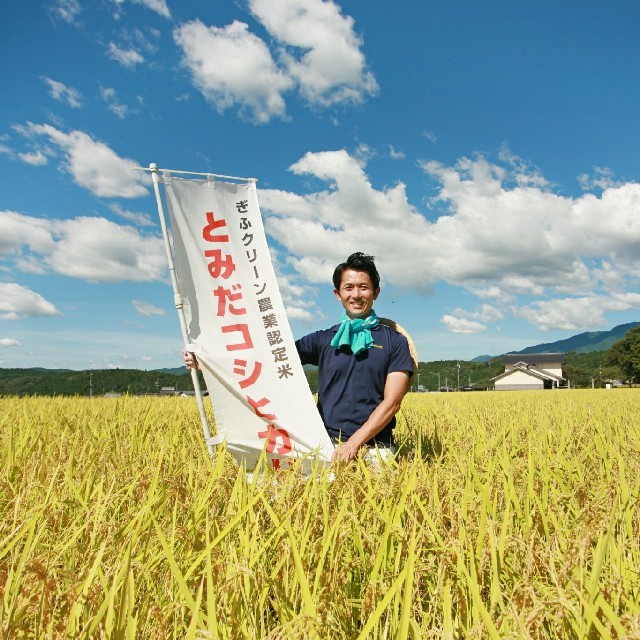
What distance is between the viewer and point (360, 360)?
3236mm

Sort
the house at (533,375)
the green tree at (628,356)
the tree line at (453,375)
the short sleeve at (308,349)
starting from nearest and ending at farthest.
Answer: the short sleeve at (308,349), the tree line at (453,375), the green tree at (628,356), the house at (533,375)

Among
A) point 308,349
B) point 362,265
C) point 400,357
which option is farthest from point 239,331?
point 400,357

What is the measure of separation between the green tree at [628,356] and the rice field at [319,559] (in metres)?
68.6

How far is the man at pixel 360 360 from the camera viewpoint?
10.3ft

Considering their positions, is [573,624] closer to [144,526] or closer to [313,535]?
[313,535]

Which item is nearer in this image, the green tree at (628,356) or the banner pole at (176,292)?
the banner pole at (176,292)

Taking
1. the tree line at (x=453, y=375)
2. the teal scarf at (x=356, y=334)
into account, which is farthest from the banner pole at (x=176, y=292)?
the tree line at (x=453, y=375)

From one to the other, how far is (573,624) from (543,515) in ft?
2.55

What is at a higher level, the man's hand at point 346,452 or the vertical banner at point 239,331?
the vertical banner at point 239,331

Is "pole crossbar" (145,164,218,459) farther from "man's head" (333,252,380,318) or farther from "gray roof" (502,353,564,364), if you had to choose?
"gray roof" (502,353,564,364)

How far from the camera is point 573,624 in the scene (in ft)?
3.61

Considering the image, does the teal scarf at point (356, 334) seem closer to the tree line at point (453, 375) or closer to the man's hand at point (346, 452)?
the man's hand at point (346, 452)

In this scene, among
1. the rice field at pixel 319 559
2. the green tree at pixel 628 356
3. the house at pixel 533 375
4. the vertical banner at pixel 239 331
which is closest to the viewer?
the rice field at pixel 319 559

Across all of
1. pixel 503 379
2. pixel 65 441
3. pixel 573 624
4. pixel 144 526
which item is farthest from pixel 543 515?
pixel 503 379
